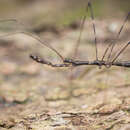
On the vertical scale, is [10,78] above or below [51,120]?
above

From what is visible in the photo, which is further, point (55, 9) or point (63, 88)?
point (55, 9)

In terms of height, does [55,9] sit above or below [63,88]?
above

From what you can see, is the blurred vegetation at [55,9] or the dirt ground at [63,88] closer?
the dirt ground at [63,88]

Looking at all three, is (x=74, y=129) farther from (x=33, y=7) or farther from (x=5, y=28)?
(x=33, y=7)

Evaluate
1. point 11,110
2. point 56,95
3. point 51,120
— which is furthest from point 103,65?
point 11,110

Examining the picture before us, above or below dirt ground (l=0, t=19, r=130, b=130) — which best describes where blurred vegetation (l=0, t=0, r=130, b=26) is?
above

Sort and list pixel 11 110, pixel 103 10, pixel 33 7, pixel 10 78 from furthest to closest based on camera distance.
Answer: pixel 33 7 → pixel 103 10 → pixel 10 78 → pixel 11 110

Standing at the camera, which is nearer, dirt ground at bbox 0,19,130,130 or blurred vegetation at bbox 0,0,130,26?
dirt ground at bbox 0,19,130,130

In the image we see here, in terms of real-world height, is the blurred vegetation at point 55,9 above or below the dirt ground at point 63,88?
above
